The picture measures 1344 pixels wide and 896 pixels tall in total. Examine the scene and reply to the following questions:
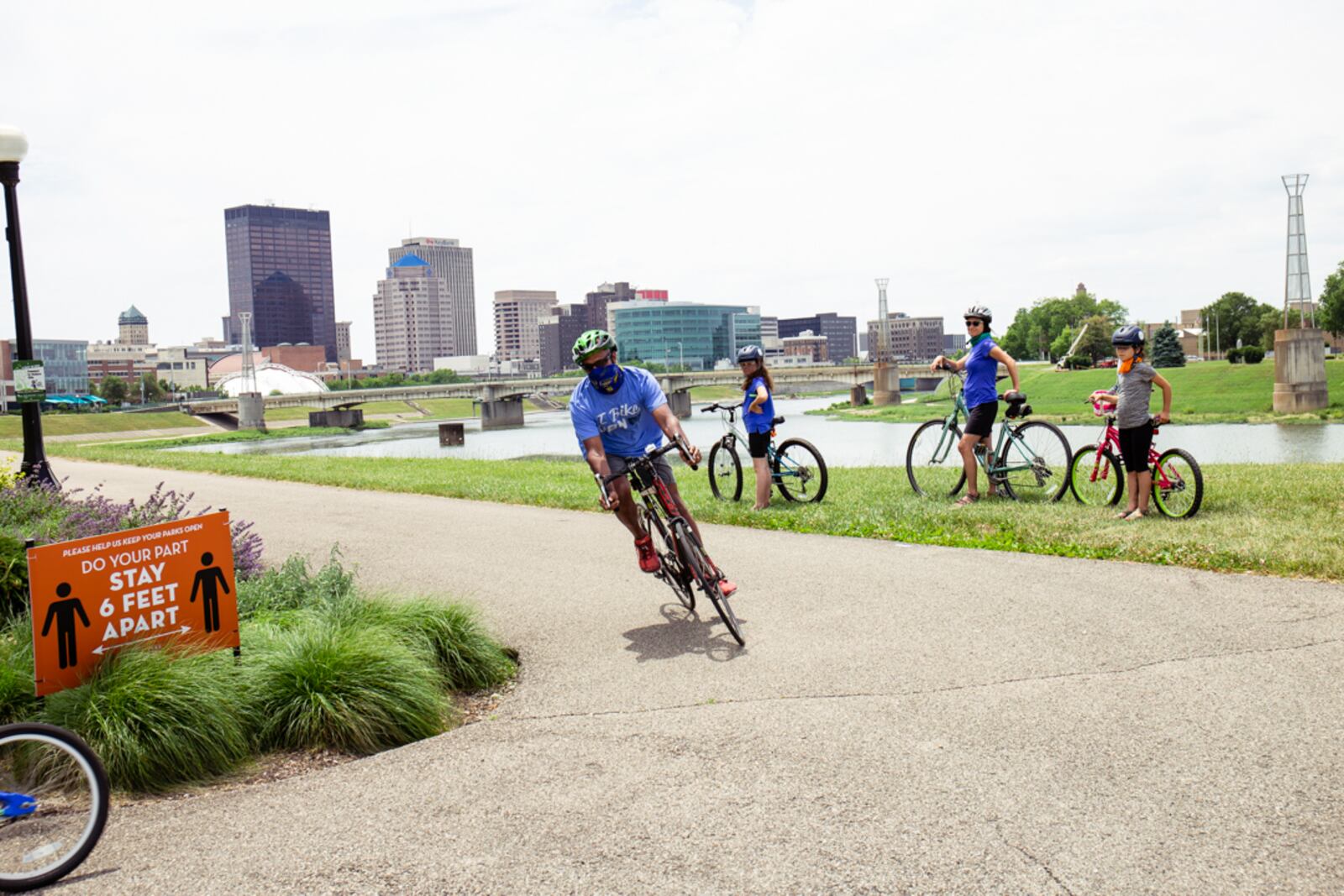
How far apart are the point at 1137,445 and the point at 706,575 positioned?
4.70 m

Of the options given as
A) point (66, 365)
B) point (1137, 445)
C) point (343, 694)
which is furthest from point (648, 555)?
point (66, 365)

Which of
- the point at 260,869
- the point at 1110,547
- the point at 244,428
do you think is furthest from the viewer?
the point at 244,428

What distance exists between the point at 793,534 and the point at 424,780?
5.95 metres

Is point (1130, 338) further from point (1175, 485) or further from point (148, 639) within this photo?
point (148, 639)

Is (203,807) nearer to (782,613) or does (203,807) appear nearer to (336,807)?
(336,807)

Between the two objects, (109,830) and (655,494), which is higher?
(655,494)

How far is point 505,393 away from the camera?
95.0 m

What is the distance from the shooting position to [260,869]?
349 centimetres

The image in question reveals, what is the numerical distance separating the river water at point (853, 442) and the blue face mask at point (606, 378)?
18.9 meters

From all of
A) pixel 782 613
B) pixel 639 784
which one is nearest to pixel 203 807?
pixel 639 784

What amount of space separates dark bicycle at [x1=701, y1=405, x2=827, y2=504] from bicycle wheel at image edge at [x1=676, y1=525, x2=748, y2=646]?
4762 mm

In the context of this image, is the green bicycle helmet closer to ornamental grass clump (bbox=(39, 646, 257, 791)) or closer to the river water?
ornamental grass clump (bbox=(39, 646, 257, 791))

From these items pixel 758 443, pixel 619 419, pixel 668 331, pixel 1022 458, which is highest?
pixel 668 331

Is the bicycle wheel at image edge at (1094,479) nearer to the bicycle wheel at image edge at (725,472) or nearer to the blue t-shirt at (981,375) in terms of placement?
the blue t-shirt at (981,375)
